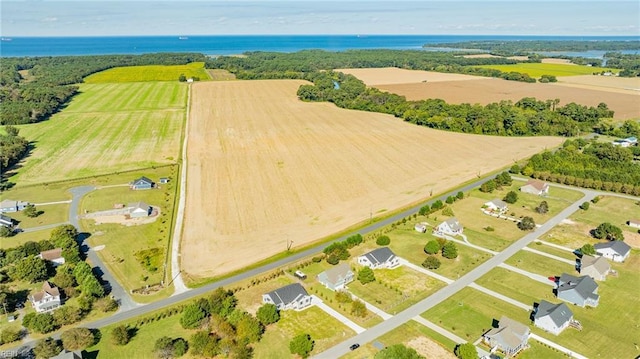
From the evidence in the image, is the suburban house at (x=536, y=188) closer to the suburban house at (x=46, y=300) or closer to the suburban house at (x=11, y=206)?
the suburban house at (x=46, y=300)

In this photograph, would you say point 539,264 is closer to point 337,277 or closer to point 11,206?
point 337,277

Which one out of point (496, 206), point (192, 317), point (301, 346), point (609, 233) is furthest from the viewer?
point (496, 206)

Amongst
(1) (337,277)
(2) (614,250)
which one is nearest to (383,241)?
(1) (337,277)

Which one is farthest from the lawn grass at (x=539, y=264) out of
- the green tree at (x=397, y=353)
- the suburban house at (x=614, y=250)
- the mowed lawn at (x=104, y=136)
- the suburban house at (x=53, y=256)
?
the mowed lawn at (x=104, y=136)

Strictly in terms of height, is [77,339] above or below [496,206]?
below

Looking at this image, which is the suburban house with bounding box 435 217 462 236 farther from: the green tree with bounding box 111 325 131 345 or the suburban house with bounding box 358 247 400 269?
the green tree with bounding box 111 325 131 345

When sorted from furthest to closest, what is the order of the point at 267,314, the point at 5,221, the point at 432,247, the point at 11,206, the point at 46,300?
the point at 11,206 < the point at 5,221 < the point at 432,247 < the point at 46,300 < the point at 267,314

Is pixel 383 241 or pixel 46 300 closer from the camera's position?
pixel 46 300
